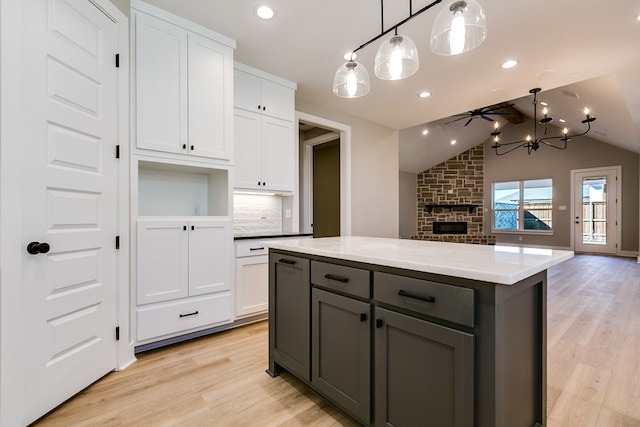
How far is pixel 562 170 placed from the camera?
8789 mm

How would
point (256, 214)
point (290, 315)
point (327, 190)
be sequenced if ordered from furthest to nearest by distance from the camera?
point (327, 190), point (256, 214), point (290, 315)

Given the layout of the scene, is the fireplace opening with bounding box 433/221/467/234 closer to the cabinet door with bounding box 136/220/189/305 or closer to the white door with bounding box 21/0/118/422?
the cabinet door with bounding box 136/220/189/305

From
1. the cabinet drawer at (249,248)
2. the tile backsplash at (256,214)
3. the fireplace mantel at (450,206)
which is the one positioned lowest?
the cabinet drawer at (249,248)

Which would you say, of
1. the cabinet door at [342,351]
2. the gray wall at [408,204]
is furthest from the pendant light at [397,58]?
the gray wall at [408,204]

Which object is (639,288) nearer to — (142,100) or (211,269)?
(211,269)

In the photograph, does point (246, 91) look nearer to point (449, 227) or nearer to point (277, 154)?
point (277, 154)

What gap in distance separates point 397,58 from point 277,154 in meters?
2.00

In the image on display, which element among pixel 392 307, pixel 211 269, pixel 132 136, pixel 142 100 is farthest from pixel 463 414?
pixel 142 100

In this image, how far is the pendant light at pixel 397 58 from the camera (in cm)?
158

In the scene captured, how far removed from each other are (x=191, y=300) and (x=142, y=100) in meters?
1.59

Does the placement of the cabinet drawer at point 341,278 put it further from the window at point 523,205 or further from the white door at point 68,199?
the window at point 523,205

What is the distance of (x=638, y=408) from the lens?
1646mm

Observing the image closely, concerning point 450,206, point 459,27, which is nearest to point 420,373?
point 459,27

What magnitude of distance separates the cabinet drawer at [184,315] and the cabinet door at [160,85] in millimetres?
1227
